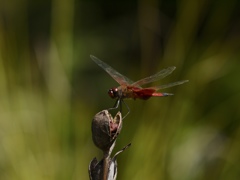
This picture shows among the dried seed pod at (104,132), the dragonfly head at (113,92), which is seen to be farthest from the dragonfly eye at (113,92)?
the dried seed pod at (104,132)

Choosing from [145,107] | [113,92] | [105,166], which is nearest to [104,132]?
[105,166]

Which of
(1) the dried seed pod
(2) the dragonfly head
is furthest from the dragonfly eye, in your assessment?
(1) the dried seed pod

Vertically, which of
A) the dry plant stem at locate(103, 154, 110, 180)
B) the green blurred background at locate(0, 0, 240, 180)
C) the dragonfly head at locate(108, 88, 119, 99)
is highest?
the dry plant stem at locate(103, 154, 110, 180)

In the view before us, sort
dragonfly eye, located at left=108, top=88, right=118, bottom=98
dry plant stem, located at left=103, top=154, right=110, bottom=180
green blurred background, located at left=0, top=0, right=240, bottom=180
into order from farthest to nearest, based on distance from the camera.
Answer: green blurred background, located at left=0, top=0, right=240, bottom=180, dragonfly eye, located at left=108, top=88, right=118, bottom=98, dry plant stem, located at left=103, top=154, right=110, bottom=180

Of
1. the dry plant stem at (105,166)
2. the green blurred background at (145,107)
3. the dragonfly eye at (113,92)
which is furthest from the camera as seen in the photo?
the green blurred background at (145,107)

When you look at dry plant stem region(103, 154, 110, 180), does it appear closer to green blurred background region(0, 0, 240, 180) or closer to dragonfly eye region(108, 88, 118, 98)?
dragonfly eye region(108, 88, 118, 98)

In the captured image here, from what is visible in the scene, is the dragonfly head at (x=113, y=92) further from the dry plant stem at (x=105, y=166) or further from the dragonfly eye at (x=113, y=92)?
the dry plant stem at (x=105, y=166)

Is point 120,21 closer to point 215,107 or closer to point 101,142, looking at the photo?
point 215,107

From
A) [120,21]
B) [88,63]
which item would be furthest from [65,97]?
[120,21]
